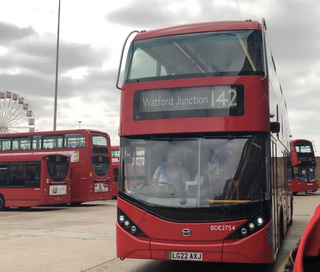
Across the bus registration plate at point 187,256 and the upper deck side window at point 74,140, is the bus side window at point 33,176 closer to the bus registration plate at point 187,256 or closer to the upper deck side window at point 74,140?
the upper deck side window at point 74,140

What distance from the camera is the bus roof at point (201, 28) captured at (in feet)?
22.8

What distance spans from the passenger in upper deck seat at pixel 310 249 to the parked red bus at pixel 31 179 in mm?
19733

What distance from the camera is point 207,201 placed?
6285mm

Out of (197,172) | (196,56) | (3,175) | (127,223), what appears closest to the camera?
(197,172)

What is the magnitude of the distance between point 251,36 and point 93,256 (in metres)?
4.71

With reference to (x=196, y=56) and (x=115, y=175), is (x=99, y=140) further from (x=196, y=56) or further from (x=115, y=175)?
(x=196, y=56)

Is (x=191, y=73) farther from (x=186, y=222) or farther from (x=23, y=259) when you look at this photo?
(x=23, y=259)

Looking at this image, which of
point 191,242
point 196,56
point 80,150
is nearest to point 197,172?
point 191,242

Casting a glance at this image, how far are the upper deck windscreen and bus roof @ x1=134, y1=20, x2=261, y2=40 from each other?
0.07 meters

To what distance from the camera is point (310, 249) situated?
1757 mm

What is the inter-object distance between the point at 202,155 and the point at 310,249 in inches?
185

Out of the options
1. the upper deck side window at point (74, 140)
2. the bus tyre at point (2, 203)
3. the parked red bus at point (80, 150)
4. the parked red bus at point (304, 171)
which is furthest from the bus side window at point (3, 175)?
the parked red bus at point (304, 171)

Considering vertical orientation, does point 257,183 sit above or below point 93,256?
above

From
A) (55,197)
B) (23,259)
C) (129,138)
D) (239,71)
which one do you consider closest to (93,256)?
(23,259)
